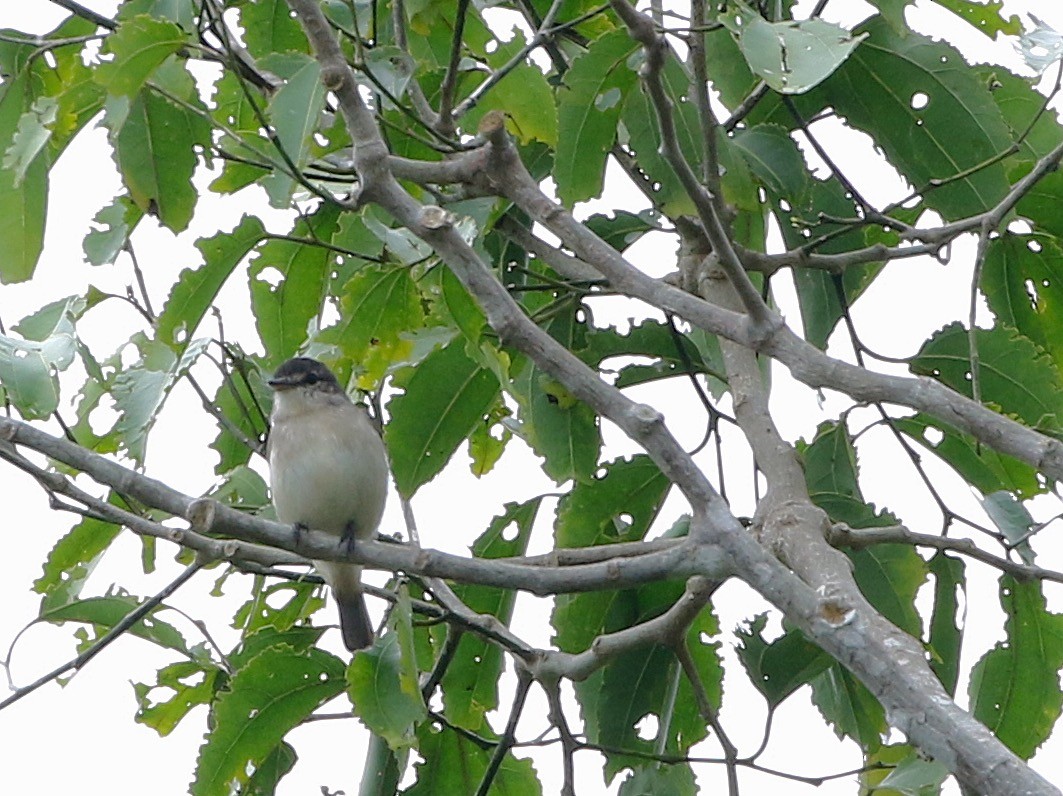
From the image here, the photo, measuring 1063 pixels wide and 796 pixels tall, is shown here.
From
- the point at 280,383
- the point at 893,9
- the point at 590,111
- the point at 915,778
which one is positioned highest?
the point at 280,383

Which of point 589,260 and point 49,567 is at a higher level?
point 49,567

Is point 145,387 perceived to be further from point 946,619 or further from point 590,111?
point 946,619

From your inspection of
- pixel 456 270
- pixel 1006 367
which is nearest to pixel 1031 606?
pixel 1006 367

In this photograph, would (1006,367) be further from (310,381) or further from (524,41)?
(310,381)

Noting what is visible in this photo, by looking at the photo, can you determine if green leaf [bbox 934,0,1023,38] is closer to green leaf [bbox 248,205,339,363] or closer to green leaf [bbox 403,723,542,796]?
green leaf [bbox 248,205,339,363]

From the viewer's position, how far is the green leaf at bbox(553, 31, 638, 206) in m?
3.46

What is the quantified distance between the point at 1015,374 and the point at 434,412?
1.54 metres

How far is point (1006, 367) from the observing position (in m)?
3.81

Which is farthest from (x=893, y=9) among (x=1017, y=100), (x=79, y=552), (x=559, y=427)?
(x=79, y=552)

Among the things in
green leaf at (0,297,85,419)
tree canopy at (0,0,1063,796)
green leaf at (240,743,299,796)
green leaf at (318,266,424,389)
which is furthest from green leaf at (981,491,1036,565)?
green leaf at (240,743,299,796)

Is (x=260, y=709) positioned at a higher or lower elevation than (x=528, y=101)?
lower

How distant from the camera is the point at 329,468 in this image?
16.4 feet

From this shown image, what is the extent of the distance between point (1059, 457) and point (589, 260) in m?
1.06

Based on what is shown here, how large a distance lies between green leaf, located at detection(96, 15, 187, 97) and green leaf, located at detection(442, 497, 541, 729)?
1.87 metres
